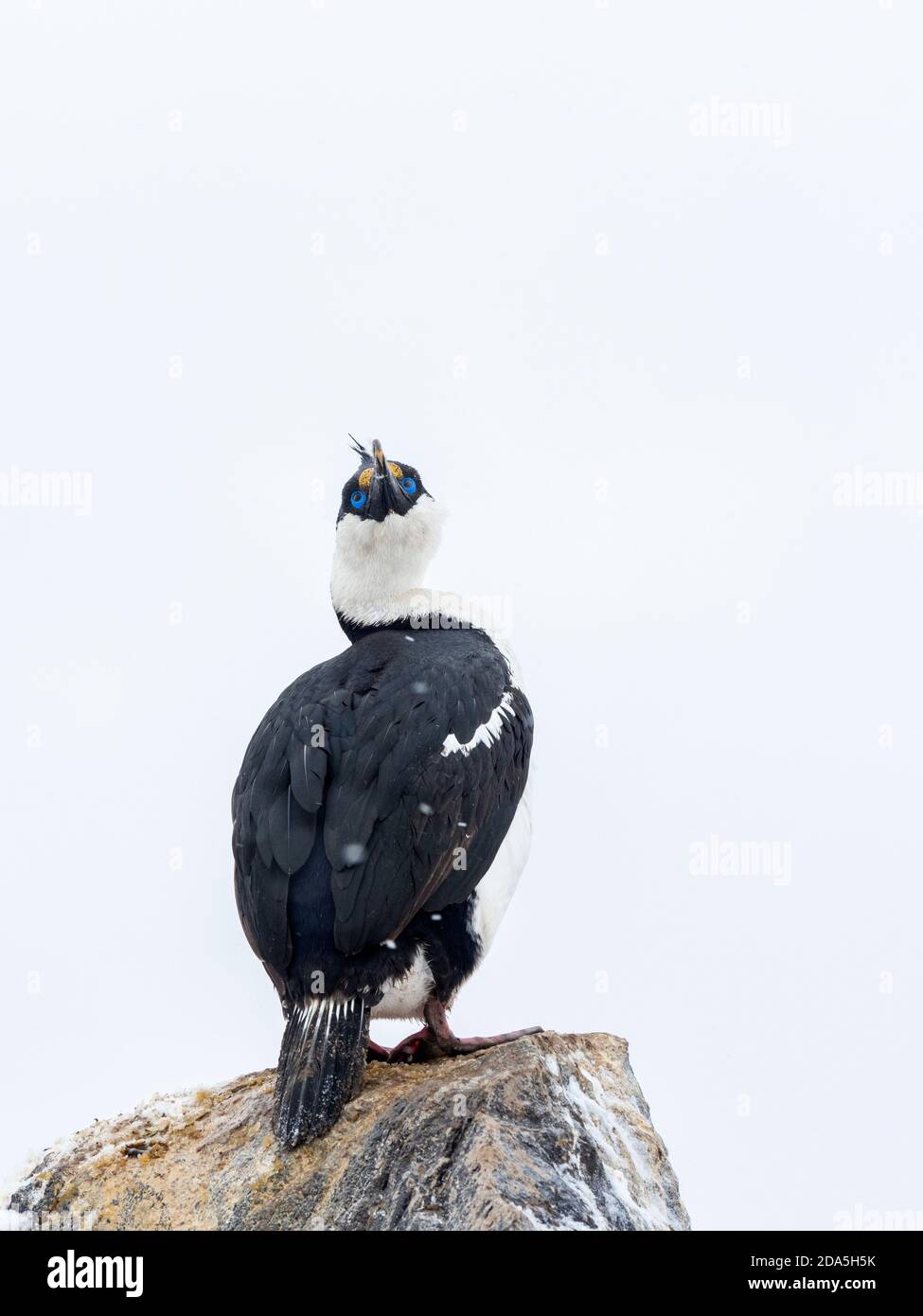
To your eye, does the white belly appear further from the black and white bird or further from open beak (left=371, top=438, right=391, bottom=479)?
open beak (left=371, top=438, right=391, bottom=479)

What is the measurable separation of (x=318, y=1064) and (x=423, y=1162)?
2.16 ft

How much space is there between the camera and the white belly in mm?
6594

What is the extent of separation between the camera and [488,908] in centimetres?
691

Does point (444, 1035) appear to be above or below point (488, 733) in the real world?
below

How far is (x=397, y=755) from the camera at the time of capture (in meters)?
6.59

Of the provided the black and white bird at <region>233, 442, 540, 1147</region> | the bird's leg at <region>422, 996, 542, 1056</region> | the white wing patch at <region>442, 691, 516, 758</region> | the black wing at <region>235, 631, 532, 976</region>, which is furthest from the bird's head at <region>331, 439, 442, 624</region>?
the bird's leg at <region>422, 996, 542, 1056</region>

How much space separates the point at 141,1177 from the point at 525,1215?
6.89 ft

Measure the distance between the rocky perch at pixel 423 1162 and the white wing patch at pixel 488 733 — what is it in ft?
4.64

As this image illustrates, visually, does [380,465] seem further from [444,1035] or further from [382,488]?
[444,1035]

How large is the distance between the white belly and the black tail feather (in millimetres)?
326

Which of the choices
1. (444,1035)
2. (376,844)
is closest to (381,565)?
(376,844)
